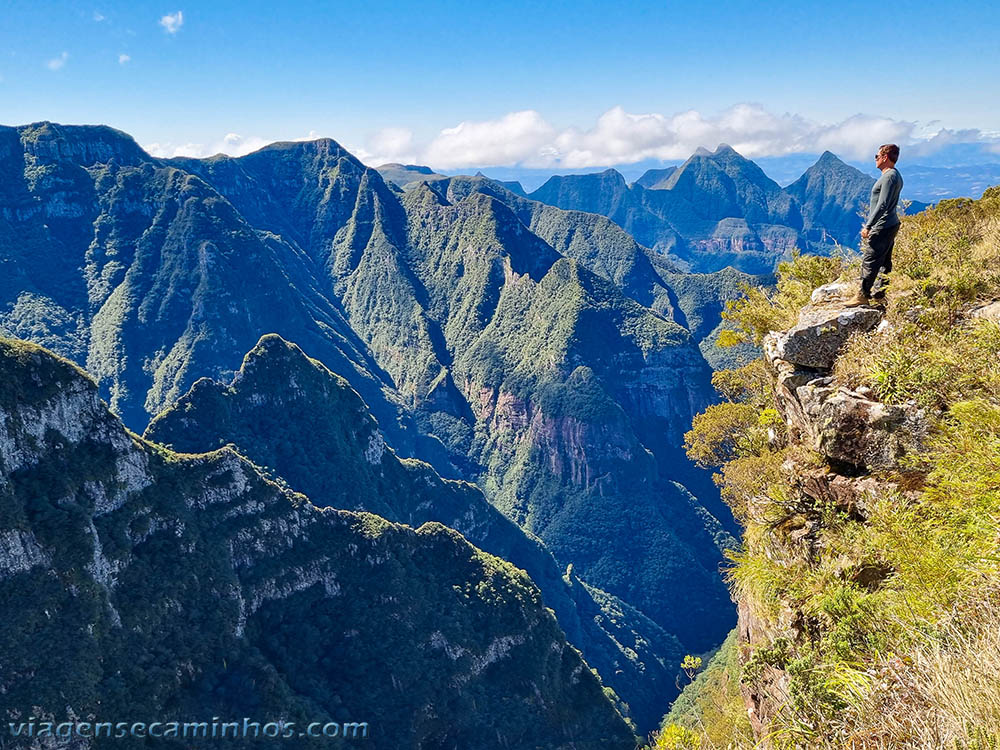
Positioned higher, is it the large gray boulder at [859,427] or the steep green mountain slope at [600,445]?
the large gray boulder at [859,427]

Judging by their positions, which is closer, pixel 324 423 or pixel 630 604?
pixel 324 423

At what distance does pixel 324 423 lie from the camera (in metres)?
98.4

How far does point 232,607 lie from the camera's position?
4775 centimetres

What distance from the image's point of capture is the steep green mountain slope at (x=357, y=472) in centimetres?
8362

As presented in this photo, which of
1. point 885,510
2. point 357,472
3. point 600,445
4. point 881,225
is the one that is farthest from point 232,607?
point 600,445

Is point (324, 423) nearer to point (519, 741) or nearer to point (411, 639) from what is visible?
point (411, 639)

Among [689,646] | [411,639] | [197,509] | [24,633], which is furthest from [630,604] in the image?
[24,633]

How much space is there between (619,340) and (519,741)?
151 meters

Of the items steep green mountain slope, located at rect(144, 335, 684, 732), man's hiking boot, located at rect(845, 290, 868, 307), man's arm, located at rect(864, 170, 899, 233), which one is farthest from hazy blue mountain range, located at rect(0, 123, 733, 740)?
man's arm, located at rect(864, 170, 899, 233)

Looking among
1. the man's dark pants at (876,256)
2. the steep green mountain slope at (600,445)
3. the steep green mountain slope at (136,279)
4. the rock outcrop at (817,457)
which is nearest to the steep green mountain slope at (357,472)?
the steep green mountain slope at (600,445)

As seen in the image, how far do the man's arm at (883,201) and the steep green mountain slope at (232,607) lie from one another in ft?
156

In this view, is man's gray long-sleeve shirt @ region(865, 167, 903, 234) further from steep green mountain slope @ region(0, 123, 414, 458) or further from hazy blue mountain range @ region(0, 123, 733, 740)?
steep green mountain slope @ region(0, 123, 414, 458)

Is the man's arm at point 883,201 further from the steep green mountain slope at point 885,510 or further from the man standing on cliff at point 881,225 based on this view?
the steep green mountain slope at point 885,510

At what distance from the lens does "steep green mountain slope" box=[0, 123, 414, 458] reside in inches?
6240
